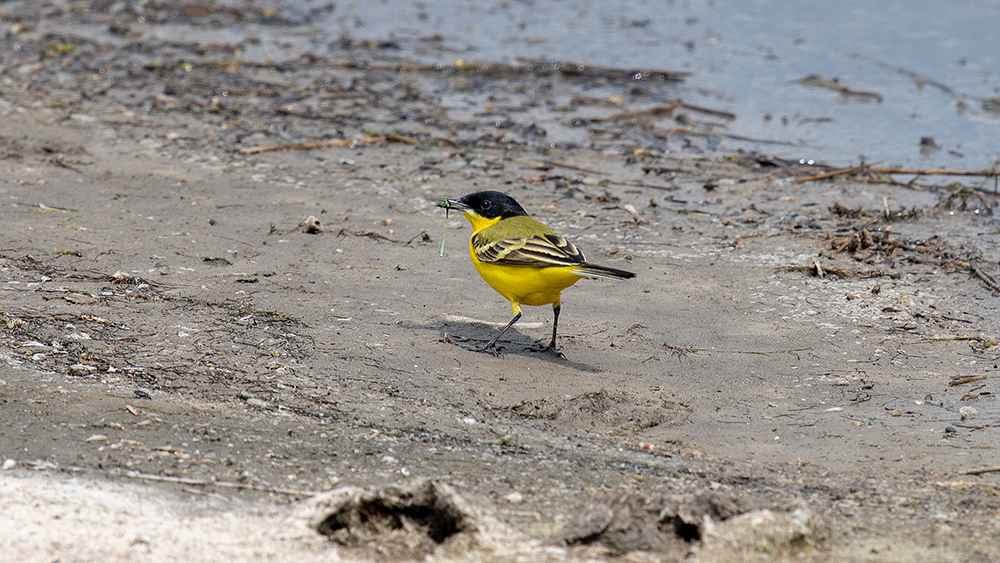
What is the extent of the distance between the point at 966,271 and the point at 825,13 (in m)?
9.26

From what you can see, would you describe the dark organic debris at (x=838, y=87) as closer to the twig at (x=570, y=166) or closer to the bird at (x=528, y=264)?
the twig at (x=570, y=166)

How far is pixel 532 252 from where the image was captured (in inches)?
244

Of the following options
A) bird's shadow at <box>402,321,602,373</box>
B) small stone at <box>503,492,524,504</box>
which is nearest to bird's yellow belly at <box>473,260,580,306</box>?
bird's shadow at <box>402,321,602,373</box>

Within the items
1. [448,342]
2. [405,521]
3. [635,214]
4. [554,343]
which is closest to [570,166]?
[635,214]

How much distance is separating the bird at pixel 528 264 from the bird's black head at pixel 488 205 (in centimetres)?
20

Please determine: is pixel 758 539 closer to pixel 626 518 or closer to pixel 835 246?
pixel 626 518

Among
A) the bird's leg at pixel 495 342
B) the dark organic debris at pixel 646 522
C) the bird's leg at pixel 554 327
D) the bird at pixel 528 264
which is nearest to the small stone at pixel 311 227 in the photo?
the bird at pixel 528 264

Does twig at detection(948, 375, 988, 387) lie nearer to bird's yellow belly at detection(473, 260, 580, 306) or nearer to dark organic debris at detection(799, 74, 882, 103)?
bird's yellow belly at detection(473, 260, 580, 306)

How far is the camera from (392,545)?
3641 mm

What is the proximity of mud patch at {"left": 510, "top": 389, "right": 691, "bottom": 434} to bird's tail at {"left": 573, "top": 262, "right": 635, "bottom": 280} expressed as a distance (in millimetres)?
688

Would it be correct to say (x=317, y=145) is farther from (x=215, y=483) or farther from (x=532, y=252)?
(x=215, y=483)

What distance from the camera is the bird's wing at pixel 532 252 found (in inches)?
239

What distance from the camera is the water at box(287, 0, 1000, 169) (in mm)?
11188

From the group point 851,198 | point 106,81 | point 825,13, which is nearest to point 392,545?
point 851,198
